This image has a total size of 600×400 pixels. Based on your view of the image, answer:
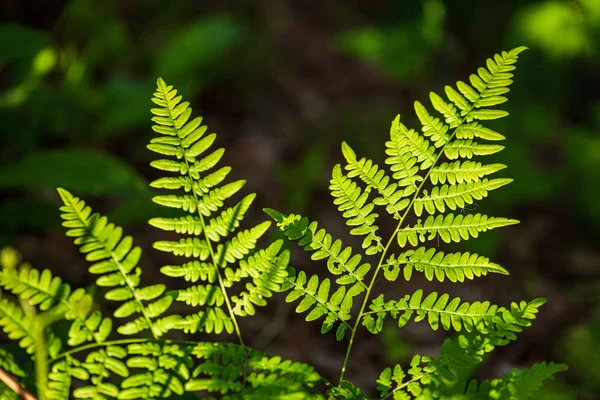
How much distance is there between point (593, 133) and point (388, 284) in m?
1.61

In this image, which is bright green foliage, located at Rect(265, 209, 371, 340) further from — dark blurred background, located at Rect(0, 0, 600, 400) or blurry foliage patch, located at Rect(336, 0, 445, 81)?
blurry foliage patch, located at Rect(336, 0, 445, 81)

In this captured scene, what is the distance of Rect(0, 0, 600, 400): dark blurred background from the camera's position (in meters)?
2.27

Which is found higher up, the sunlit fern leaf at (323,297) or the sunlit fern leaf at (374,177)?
the sunlit fern leaf at (374,177)

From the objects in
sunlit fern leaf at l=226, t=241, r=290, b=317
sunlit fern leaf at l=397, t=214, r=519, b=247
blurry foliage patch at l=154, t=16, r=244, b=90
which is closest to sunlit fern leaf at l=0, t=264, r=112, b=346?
sunlit fern leaf at l=226, t=241, r=290, b=317

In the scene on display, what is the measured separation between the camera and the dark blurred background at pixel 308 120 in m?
2.27

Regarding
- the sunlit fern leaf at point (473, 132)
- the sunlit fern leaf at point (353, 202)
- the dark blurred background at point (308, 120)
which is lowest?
the sunlit fern leaf at point (353, 202)

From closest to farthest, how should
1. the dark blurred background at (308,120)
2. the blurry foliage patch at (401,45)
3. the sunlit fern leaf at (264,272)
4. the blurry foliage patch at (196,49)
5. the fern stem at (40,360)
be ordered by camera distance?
the fern stem at (40,360) → the sunlit fern leaf at (264,272) → the dark blurred background at (308,120) → the blurry foliage patch at (196,49) → the blurry foliage patch at (401,45)

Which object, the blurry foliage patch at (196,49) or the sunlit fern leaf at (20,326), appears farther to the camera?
the blurry foliage patch at (196,49)

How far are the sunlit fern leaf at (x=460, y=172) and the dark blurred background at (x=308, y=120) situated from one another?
1159 millimetres

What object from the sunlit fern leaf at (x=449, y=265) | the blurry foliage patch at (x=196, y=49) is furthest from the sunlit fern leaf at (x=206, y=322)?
the blurry foliage patch at (x=196, y=49)

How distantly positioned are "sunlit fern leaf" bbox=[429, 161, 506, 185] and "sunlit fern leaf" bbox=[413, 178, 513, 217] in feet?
0.04

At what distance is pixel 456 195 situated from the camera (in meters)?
1.12

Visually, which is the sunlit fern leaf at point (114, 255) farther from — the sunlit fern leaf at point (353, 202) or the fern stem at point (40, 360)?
the sunlit fern leaf at point (353, 202)

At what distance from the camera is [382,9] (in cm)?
420
